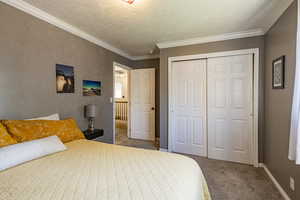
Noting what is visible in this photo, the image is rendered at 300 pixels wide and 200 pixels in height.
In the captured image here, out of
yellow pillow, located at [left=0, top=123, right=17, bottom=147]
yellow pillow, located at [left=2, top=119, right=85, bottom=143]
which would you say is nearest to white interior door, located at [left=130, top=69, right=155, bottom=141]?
yellow pillow, located at [left=2, top=119, right=85, bottom=143]

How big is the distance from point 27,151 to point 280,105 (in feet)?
9.81

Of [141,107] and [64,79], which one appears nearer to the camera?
[64,79]

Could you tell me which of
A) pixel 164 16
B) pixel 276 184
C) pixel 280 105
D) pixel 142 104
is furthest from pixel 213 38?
pixel 276 184

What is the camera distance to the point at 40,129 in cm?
167

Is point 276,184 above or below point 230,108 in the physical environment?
below

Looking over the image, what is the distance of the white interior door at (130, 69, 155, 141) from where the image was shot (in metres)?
4.23

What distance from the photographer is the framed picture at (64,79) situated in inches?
91.4

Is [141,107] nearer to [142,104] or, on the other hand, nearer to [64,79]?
[142,104]

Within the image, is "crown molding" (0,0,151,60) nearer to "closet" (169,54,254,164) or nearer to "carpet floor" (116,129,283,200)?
"closet" (169,54,254,164)

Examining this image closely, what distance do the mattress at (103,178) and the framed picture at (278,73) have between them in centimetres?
171

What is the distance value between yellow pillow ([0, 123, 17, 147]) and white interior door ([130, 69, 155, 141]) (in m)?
3.10

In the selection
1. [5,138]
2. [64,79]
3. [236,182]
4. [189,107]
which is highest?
[64,79]

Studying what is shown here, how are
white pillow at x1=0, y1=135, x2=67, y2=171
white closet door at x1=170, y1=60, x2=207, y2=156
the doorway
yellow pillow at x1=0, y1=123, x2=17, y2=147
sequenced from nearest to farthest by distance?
white pillow at x1=0, y1=135, x2=67, y2=171, yellow pillow at x1=0, y1=123, x2=17, y2=147, white closet door at x1=170, y1=60, x2=207, y2=156, the doorway

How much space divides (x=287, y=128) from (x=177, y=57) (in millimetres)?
2187
